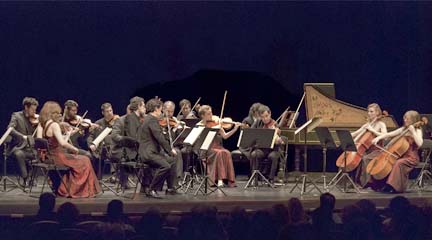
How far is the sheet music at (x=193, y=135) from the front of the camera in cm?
902

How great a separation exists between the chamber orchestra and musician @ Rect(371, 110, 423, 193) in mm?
12

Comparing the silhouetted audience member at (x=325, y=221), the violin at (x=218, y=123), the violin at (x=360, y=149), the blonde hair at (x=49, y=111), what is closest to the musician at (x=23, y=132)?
the blonde hair at (x=49, y=111)

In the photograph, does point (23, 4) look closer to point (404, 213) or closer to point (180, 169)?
point (180, 169)

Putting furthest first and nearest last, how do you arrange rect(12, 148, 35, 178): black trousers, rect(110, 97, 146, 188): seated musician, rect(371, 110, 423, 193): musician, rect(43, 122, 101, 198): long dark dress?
rect(12, 148, 35, 178): black trousers
rect(371, 110, 423, 193): musician
rect(110, 97, 146, 188): seated musician
rect(43, 122, 101, 198): long dark dress

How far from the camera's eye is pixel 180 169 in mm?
10531

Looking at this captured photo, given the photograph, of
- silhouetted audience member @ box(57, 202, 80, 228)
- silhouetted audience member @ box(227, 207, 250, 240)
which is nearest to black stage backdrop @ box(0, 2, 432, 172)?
silhouetted audience member @ box(57, 202, 80, 228)

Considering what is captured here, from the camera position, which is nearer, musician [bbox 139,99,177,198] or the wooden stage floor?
the wooden stage floor

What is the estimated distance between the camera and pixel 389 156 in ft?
32.8

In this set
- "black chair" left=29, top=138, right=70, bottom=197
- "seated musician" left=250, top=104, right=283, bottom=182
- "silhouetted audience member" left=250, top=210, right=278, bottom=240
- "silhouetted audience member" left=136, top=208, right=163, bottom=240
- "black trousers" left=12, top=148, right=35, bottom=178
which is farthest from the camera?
"seated musician" left=250, top=104, right=283, bottom=182

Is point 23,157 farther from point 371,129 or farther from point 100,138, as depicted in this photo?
point 371,129

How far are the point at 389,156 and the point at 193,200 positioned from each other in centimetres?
274

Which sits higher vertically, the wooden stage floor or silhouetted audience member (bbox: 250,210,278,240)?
silhouetted audience member (bbox: 250,210,278,240)

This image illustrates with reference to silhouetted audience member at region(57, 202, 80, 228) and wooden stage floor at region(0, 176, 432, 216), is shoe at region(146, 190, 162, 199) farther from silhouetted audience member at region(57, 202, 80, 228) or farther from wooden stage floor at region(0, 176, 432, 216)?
silhouetted audience member at region(57, 202, 80, 228)

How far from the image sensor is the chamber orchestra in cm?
915
